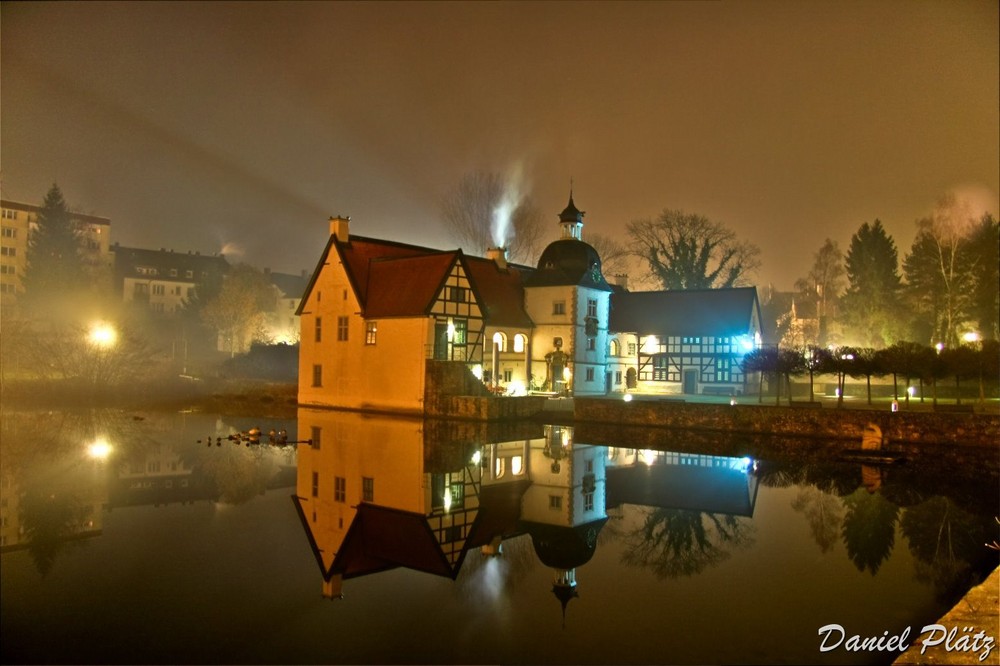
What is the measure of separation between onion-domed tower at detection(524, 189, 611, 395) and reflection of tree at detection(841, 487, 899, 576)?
19.1 m

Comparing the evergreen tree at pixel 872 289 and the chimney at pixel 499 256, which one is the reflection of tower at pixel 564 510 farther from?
the evergreen tree at pixel 872 289

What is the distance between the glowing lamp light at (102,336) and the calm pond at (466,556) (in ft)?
62.7

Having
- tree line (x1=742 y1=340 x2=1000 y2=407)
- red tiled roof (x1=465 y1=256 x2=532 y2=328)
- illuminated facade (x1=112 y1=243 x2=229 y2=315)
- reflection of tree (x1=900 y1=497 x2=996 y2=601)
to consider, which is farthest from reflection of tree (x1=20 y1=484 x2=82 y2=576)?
illuminated facade (x1=112 y1=243 x2=229 y2=315)

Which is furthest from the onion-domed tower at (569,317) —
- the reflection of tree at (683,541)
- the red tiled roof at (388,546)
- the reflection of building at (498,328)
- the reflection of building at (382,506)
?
the red tiled roof at (388,546)

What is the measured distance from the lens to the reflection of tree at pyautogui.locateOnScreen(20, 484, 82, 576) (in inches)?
354

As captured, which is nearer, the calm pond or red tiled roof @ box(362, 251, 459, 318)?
the calm pond

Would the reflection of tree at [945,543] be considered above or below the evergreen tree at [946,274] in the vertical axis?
below

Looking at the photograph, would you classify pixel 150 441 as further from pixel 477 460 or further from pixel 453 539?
pixel 453 539

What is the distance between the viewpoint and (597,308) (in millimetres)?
35250

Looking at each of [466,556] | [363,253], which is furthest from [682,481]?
[363,253]

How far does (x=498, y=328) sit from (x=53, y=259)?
99.9ft

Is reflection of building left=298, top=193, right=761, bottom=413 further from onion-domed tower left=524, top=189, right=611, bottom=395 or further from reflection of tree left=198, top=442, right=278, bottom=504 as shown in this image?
reflection of tree left=198, top=442, right=278, bottom=504

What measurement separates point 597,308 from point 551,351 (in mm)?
3406

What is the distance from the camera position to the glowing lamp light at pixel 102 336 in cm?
3547
